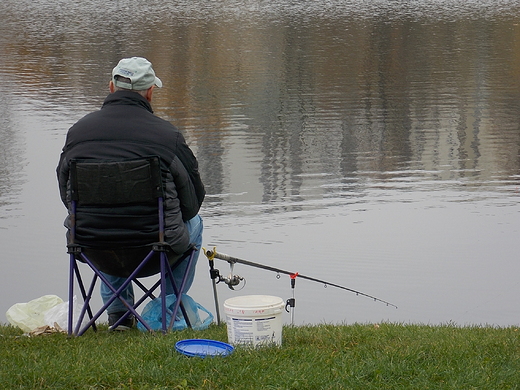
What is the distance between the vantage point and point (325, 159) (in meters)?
11.8

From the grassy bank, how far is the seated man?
0.58 meters

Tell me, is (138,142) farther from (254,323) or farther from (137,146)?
(254,323)

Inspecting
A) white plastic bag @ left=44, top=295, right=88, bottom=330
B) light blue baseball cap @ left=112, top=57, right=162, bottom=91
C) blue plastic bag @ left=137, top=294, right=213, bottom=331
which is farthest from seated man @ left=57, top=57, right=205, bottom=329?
white plastic bag @ left=44, top=295, right=88, bottom=330

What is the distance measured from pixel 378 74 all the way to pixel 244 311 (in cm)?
1658

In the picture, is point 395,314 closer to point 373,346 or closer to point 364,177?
point 373,346

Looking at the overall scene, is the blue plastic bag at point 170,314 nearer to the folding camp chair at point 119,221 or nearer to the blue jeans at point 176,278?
the blue jeans at point 176,278

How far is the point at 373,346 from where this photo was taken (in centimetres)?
423

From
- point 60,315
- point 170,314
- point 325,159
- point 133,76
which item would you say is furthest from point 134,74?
point 325,159

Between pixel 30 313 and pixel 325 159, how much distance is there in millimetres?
7120

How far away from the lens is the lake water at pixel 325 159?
742cm

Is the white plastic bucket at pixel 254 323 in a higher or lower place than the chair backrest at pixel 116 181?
lower

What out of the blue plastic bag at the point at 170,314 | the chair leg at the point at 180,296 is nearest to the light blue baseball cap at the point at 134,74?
the chair leg at the point at 180,296

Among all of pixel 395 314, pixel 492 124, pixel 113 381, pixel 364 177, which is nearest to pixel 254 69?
pixel 492 124

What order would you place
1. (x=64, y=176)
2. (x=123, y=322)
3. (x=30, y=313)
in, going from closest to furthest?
(x=64, y=176)
(x=123, y=322)
(x=30, y=313)
